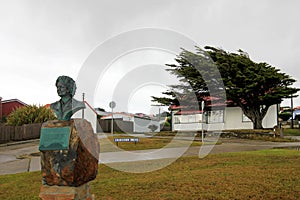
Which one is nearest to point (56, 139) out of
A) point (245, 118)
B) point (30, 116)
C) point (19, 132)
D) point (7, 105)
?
point (19, 132)

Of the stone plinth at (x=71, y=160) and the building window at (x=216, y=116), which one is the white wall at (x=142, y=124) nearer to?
the building window at (x=216, y=116)

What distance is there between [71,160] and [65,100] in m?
0.97

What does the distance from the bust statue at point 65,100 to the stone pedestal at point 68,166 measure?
0.15m

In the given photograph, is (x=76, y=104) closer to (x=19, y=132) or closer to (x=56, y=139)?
(x=56, y=139)

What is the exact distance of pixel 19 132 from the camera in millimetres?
24078

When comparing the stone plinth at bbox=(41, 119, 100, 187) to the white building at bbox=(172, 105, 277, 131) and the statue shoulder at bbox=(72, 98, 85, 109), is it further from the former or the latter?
the white building at bbox=(172, 105, 277, 131)

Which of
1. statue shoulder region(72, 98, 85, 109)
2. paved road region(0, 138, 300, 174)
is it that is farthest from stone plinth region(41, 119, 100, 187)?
paved road region(0, 138, 300, 174)

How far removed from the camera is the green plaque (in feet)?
13.6

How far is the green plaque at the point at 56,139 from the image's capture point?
4133 mm

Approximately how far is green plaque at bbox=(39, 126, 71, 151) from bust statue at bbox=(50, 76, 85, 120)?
27 centimetres

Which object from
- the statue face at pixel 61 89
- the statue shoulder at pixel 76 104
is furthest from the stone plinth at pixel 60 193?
the statue face at pixel 61 89

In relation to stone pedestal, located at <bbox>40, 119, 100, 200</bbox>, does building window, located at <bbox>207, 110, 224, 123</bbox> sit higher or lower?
higher

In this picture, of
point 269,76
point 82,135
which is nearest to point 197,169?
point 82,135

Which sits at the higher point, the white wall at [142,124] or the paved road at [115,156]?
the white wall at [142,124]
